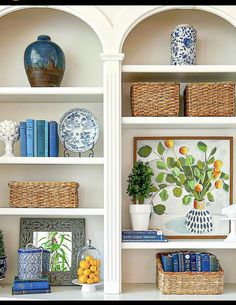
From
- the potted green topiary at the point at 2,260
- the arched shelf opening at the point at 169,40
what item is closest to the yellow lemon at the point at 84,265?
the potted green topiary at the point at 2,260

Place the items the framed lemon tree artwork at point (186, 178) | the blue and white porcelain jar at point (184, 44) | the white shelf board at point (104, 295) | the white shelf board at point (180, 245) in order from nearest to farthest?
the white shelf board at point (104, 295) < the white shelf board at point (180, 245) < the blue and white porcelain jar at point (184, 44) < the framed lemon tree artwork at point (186, 178)

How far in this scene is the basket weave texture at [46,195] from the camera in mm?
3094

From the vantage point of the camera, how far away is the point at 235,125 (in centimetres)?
312

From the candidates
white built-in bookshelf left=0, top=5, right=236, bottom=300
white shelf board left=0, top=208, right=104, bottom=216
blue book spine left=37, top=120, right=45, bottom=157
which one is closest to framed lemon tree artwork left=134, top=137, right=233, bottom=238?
white built-in bookshelf left=0, top=5, right=236, bottom=300

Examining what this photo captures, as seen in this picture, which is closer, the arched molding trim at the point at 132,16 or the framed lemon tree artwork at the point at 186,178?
the arched molding trim at the point at 132,16

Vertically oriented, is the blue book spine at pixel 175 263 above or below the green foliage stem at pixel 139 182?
below

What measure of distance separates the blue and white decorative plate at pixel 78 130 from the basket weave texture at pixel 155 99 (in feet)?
0.93

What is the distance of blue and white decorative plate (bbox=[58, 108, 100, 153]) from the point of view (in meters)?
3.17

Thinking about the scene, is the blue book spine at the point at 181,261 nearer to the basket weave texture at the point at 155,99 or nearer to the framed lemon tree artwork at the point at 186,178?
the framed lemon tree artwork at the point at 186,178

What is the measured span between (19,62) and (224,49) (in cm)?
122

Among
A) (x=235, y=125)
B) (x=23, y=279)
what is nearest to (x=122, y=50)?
(x=235, y=125)

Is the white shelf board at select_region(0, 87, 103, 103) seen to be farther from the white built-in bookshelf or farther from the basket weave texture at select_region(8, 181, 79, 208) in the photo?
the basket weave texture at select_region(8, 181, 79, 208)
